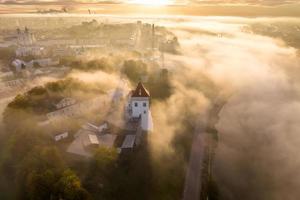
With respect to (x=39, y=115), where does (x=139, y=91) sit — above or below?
above

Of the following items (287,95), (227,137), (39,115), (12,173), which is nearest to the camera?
(12,173)

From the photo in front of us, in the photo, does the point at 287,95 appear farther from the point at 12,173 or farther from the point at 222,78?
the point at 12,173

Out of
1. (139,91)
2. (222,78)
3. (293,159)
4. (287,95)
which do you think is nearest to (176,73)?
(222,78)

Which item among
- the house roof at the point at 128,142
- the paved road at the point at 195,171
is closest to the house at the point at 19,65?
the house roof at the point at 128,142

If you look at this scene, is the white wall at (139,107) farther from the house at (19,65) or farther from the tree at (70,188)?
the house at (19,65)

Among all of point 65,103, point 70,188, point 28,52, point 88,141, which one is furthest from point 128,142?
point 28,52

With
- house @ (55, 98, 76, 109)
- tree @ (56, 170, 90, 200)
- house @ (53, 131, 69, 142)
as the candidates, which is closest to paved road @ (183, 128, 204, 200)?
tree @ (56, 170, 90, 200)
